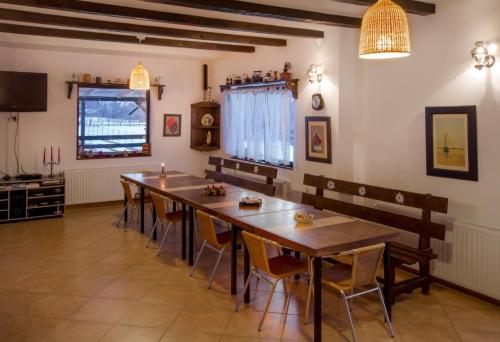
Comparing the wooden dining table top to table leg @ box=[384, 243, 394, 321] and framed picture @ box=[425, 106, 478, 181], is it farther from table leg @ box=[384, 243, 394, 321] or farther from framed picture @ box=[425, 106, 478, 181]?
framed picture @ box=[425, 106, 478, 181]

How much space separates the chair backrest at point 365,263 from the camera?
2.91 meters

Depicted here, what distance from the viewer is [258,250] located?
317cm

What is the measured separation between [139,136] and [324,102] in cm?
377

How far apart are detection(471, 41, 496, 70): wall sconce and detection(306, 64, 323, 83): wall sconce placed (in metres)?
2.07

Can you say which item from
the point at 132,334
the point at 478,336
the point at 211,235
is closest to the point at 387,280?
the point at 478,336

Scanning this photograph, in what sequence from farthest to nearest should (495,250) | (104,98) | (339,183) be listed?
(104,98), (339,183), (495,250)

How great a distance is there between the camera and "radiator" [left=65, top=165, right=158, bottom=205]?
715 centimetres

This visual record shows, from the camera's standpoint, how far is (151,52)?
7.46m

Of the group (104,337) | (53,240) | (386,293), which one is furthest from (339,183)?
(53,240)

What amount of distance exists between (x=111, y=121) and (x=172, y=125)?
1100mm

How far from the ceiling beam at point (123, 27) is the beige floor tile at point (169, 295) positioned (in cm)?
312

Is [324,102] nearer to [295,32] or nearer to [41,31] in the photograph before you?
[295,32]

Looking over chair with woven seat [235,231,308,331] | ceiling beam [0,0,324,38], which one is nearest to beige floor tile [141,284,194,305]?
chair with woven seat [235,231,308,331]

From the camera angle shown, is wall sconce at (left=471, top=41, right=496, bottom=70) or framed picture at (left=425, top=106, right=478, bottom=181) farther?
framed picture at (left=425, top=106, right=478, bottom=181)
